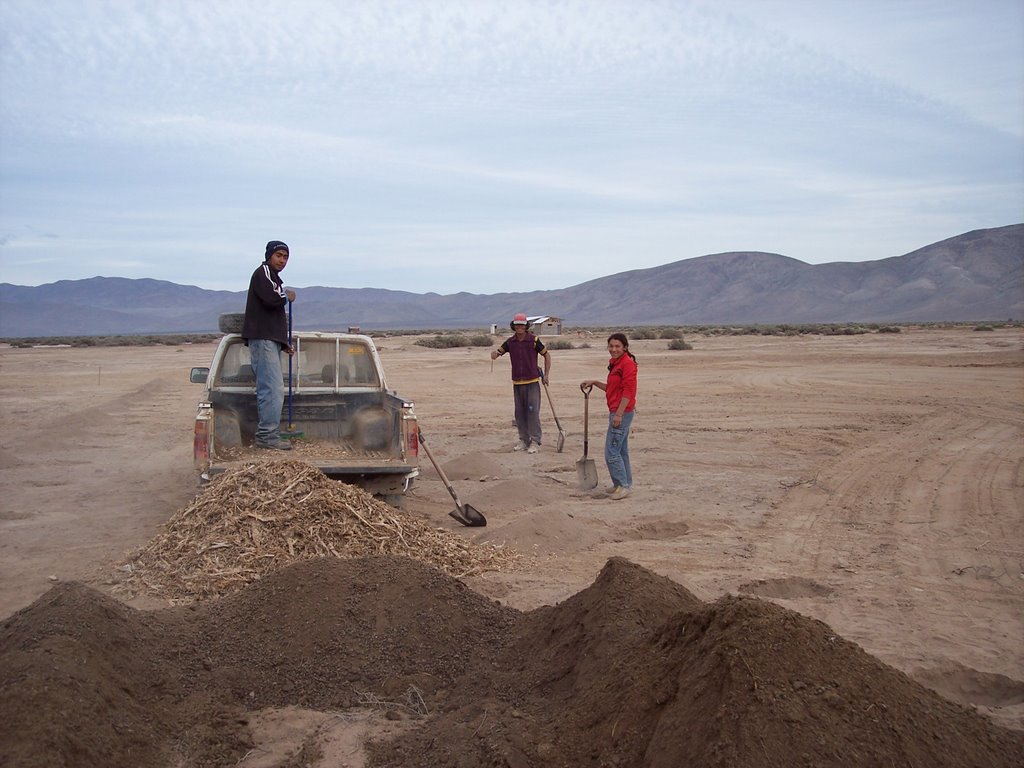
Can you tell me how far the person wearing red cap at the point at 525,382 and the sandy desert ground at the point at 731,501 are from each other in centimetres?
37

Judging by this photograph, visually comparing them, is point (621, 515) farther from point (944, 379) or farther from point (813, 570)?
point (944, 379)

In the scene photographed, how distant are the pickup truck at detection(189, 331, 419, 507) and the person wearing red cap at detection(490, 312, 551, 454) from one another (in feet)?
11.0

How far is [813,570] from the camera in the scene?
676 cm

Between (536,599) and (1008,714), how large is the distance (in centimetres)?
286

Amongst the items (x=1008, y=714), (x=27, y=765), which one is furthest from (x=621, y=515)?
(x=27, y=765)

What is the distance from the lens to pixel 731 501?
30.5ft

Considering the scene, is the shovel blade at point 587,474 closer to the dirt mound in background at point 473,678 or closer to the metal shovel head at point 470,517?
the metal shovel head at point 470,517

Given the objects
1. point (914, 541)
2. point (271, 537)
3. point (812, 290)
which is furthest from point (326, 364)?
point (812, 290)

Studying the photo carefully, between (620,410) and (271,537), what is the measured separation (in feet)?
13.6

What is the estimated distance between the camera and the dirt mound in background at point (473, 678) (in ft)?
10.6

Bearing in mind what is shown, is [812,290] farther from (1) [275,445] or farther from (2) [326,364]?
(1) [275,445]

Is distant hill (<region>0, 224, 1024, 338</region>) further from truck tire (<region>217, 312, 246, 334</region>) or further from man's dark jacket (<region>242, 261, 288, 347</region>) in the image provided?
man's dark jacket (<region>242, 261, 288, 347</region>)

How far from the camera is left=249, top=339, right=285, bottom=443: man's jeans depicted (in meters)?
8.16

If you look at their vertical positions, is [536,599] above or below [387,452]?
below
